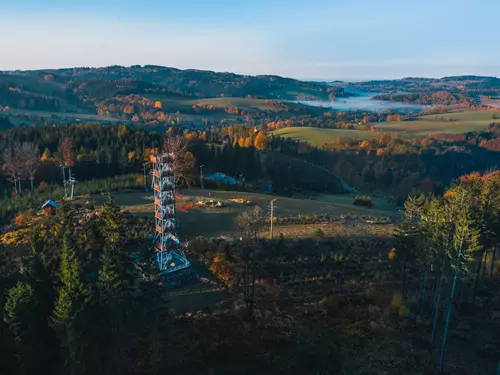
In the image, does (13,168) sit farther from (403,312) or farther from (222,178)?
(403,312)

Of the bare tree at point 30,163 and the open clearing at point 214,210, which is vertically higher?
the bare tree at point 30,163

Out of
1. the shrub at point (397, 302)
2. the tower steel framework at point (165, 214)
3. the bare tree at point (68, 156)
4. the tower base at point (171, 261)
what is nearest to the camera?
the shrub at point (397, 302)

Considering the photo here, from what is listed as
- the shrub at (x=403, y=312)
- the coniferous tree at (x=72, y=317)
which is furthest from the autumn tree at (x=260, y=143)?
the coniferous tree at (x=72, y=317)

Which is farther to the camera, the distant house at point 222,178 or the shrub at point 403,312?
the distant house at point 222,178

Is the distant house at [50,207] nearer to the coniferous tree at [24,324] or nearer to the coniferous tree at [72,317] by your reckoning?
the coniferous tree at [24,324]

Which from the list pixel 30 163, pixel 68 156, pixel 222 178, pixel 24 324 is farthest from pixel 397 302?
pixel 30 163

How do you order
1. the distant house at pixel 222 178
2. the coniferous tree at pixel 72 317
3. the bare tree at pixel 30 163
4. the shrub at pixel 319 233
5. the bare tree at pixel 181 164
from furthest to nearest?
the distant house at pixel 222 178 < the bare tree at pixel 30 163 < the bare tree at pixel 181 164 < the shrub at pixel 319 233 < the coniferous tree at pixel 72 317

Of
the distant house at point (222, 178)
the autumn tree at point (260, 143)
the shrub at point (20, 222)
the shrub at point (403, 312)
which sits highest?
the autumn tree at point (260, 143)

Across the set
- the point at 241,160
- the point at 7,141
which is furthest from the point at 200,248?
the point at 7,141
